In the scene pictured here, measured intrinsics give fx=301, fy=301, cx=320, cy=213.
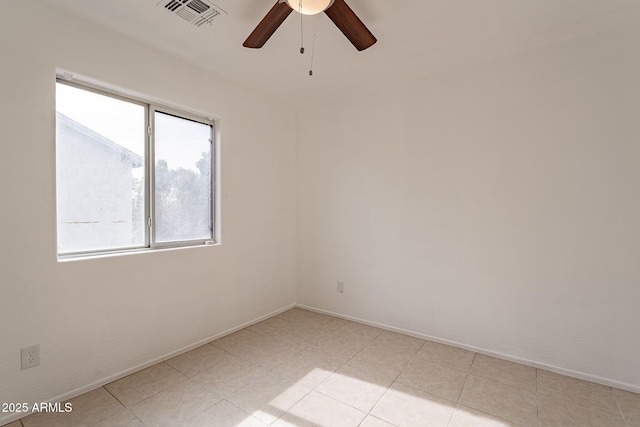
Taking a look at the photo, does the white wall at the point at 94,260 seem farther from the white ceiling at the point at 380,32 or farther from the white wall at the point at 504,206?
the white wall at the point at 504,206

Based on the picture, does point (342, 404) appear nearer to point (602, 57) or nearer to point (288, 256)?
point (288, 256)

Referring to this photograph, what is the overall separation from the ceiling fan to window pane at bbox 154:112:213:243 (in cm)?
121

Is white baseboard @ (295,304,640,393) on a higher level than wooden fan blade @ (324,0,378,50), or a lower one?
lower

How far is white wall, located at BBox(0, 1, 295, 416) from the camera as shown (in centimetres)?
180

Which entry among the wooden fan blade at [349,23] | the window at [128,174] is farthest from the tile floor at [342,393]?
the wooden fan blade at [349,23]

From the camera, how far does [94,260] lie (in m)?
2.12

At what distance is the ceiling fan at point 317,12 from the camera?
63.8 inches

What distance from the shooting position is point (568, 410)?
1.92 m

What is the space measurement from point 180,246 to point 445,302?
99.7 inches

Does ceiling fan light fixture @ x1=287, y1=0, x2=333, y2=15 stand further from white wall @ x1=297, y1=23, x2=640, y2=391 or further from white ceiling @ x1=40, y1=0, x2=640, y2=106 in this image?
white wall @ x1=297, y1=23, x2=640, y2=391

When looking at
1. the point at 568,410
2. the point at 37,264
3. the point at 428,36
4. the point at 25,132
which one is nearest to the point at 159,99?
the point at 25,132

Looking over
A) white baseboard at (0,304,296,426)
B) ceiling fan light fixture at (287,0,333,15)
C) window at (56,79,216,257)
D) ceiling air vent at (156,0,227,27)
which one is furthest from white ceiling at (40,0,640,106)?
white baseboard at (0,304,296,426)

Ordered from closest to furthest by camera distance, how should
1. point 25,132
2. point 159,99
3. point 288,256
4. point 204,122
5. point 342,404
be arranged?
point 25,132 < point 342,404 < point 159,99 < point 204,122 < point 288,256

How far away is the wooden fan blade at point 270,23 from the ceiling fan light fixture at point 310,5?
0.13ft
